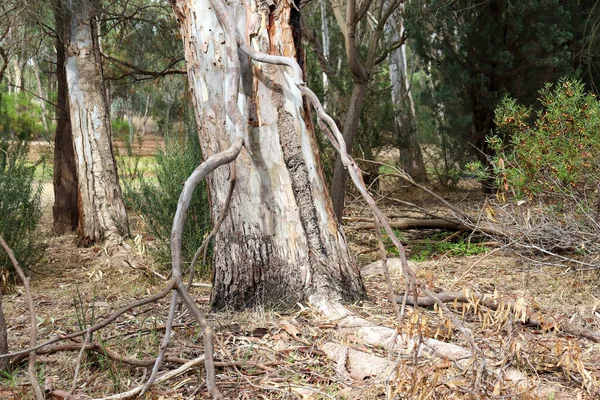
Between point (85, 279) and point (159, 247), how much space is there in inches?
27.1

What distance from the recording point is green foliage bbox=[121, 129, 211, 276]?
538 centimetres

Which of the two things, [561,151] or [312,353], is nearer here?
[312,353]

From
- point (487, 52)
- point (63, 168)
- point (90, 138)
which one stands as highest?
point (487, 52)

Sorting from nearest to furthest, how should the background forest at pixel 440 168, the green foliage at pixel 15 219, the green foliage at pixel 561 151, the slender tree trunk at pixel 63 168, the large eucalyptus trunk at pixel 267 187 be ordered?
the large eucalyptus trunk at pixel 267 187
the background forest at pixel 440 168
the green foliage at pixel 561 151
the green foliage at pixel 15 219
the slender tree trunk at pixel 63 168

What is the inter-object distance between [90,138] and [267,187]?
390 cm

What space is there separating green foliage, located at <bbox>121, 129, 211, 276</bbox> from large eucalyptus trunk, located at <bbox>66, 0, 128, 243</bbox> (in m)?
0.78

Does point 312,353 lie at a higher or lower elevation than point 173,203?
lower

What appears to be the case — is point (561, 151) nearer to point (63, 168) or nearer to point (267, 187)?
point (267, 187)

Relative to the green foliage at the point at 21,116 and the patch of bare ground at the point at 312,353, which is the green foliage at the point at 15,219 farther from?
the green foliage at the point at 21,116

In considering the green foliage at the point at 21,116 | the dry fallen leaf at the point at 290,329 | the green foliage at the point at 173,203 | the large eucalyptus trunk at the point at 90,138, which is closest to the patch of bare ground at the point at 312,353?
the dry fallen leaf at the point at 290,329

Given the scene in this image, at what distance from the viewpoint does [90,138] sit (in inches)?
273

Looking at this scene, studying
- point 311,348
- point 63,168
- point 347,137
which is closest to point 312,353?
point 311,348

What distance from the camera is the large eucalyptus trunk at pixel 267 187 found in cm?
362

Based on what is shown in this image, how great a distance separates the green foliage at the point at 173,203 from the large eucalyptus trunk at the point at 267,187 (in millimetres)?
1509
